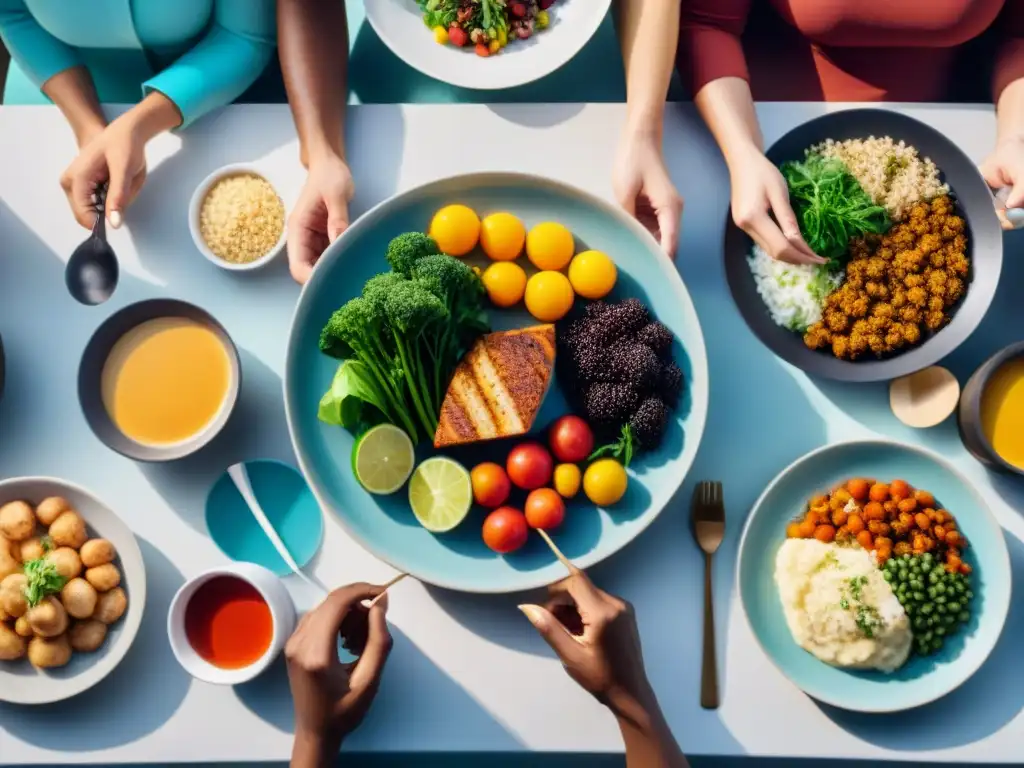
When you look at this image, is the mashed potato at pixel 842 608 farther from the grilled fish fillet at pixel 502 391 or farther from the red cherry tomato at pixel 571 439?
the grilled fish fillet at pixel 502 391

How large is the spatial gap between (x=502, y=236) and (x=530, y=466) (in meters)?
0.44

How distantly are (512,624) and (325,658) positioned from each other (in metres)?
0.38

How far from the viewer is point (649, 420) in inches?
57.5

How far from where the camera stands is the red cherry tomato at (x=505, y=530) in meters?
1.47

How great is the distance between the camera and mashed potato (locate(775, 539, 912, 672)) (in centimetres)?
144

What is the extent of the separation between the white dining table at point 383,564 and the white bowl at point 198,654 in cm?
12

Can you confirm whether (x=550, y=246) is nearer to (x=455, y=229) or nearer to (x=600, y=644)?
(x=455, y=229)

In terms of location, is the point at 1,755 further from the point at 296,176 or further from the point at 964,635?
the point at 964,635

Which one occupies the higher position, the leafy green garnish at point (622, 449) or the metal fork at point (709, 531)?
the leafy green garnish at point (622, 449)

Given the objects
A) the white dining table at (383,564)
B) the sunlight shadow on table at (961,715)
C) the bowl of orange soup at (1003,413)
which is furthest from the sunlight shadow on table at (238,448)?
the bowl of orange soup at (1003,413)

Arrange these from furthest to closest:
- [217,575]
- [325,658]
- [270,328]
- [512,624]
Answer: [270,328] < [512,624] < [217,575] < [325,658]

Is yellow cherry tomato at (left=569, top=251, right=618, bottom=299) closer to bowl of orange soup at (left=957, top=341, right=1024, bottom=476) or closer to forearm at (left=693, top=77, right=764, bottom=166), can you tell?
forearm at (left=693, top=77, right=764, bottom=166)

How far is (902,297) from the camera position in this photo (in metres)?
1.54

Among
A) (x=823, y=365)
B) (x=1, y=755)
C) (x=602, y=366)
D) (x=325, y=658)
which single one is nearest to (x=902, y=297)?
(x=823, y=365)
